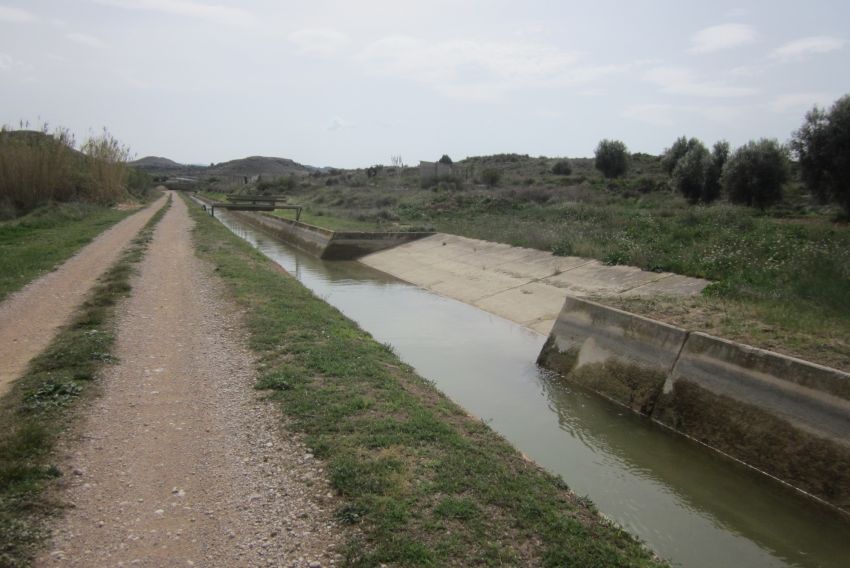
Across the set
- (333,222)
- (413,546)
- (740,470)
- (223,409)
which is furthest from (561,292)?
(333,222)

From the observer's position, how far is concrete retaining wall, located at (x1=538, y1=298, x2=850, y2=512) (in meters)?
6.28

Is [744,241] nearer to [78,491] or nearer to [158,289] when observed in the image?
[158,289]

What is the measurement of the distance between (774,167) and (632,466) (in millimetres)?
28271

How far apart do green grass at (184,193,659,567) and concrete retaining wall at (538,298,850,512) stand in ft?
10.4

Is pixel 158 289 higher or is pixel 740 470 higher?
pixel 158 289

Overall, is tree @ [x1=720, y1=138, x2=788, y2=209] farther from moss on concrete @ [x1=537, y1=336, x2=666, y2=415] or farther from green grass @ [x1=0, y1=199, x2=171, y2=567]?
green grass @ [x1=0, y1=199, x2=171, y2=567]

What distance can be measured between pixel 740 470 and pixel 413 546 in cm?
516

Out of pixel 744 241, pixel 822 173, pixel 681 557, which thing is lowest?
pixel 681 557

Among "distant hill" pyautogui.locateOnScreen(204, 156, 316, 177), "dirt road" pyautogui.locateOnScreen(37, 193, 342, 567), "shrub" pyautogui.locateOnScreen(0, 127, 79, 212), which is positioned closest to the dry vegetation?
"shrub" pyautogui.locateOnScreen(0, 127, 79, 212)

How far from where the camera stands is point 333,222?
35781mm

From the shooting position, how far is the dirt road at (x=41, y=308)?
7594 millimetres

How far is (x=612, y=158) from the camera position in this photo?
59000 mm

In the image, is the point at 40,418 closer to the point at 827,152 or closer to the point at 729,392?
the point at 729,392

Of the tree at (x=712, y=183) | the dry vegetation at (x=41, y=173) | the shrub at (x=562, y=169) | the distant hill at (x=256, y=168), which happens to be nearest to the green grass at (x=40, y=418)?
the dry vegetation at (x=41, y=173)
